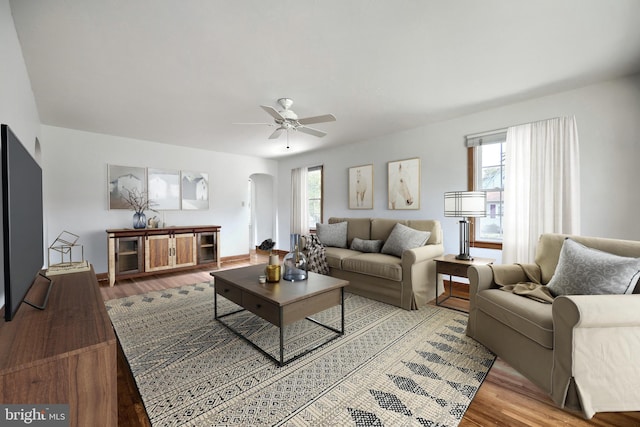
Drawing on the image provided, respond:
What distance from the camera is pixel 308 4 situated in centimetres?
169

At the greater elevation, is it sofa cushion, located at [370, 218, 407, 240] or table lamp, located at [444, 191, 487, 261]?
table lamp, located at [444, 191, 487, 261]

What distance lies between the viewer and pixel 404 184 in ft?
14.4

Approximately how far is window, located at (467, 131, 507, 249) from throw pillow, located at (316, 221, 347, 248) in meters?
1.88

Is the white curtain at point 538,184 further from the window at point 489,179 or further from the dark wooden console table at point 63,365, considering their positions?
the dark wooden console table at point 63,365

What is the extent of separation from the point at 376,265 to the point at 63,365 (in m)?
2.79

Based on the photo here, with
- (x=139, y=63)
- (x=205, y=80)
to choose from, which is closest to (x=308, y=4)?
(x=205, y=80)

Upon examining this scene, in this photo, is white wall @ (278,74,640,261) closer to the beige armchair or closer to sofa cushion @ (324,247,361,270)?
sofa cushion @ (324,247,361,270)

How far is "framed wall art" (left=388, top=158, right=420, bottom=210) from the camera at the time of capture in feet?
13.9

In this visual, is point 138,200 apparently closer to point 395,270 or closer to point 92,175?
point 92,175

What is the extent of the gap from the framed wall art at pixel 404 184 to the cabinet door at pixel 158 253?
3.84 meters

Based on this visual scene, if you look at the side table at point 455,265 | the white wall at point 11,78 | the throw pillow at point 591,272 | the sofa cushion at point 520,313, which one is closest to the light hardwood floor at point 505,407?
the sofa cushion at point 520,313

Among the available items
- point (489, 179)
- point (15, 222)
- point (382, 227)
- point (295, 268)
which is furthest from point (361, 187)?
point (15, 222)

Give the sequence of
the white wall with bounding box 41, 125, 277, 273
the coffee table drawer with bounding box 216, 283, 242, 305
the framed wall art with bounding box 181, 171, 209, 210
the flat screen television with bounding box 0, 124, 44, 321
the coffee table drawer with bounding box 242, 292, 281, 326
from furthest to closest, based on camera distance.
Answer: the framed wall art with bounding box 181, 171, 209, 210
the white wall with bounding box 41, 125, 277, 273
the coffee table drawer with bounding box 216, 283, 242, 305
the coffee table drawer with bounding box 242, 292, 281, 326
the flat screen television with bounding box 0, 124, 44, 321

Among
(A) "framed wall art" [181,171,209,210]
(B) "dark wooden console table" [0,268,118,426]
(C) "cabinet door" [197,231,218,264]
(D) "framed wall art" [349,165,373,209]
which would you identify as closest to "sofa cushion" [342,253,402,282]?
(D) "framed wall art" [349,165,373,209]
